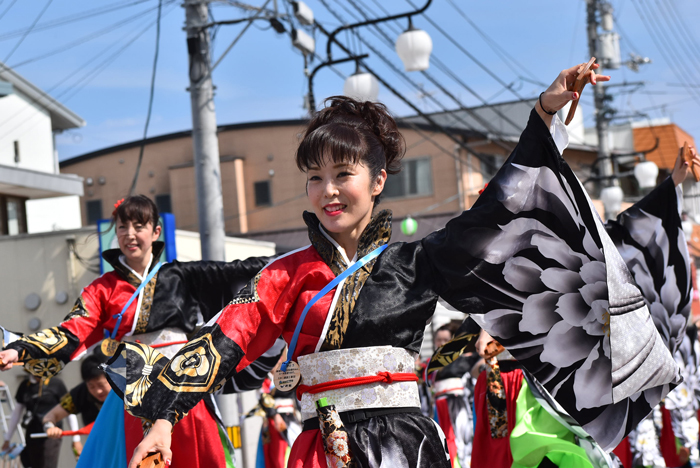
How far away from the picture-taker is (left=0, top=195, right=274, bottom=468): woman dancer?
13.9 feet

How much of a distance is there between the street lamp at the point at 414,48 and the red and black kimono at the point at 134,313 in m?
4.65

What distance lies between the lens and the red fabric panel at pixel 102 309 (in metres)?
4.51

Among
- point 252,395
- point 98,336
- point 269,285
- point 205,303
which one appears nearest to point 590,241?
point 269,285

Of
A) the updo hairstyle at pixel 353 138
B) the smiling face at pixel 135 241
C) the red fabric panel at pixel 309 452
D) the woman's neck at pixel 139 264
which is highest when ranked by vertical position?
the updo hairstyle at pixel 353 138

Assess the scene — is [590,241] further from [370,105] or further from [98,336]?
[98,336]

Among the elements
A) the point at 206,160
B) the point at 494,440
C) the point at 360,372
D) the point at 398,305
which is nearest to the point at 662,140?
the point at 206,160

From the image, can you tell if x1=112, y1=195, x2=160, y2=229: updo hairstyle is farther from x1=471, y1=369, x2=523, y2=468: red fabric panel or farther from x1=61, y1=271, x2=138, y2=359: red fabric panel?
x1=471, y1=369, x2=523, y2=468: red fabric panel

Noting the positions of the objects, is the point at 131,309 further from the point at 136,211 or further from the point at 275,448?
the point at 275,448

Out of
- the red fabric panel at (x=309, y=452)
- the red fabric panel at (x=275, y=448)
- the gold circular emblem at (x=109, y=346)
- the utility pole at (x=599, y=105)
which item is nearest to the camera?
the red fabric panel at (x=309, y=452)

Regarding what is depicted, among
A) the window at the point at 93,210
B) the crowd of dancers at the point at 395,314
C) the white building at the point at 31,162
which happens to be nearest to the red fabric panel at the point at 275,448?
the crowd of dancers at the point at 395,314

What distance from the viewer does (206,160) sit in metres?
6.90

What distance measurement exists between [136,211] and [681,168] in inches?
109

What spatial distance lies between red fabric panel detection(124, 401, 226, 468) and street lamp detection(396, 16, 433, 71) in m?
5.59

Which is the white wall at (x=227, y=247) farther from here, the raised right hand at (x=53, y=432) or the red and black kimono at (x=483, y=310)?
the red and black kimono at (x=483, y=310)
